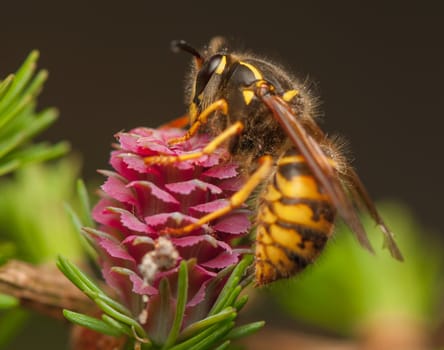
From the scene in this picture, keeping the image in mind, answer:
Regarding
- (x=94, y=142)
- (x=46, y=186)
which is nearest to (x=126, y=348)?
(x=46, y=186)

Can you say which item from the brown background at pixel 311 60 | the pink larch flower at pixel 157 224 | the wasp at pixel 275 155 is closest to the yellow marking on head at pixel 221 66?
the wasp at pixel 275 155

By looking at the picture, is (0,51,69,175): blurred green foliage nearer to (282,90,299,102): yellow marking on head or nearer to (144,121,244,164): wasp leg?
(144,121,244,164): wasp leg

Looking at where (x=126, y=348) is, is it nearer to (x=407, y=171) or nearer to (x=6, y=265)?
(x=6, y=265)

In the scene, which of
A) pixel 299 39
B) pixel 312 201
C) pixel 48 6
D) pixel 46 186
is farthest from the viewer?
pixel 299 39

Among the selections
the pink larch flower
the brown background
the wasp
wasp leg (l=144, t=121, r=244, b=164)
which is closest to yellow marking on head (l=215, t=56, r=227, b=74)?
the wasp

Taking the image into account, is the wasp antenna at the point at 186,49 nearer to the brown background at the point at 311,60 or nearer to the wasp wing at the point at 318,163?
the wasp wing at the point at 318,163

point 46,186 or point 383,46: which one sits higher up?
point 383,46

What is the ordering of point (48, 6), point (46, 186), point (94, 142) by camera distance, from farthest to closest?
point (48, 6) < point (94, 142) < point (46, 186)

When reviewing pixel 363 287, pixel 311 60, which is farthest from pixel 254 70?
pixel 311 60
